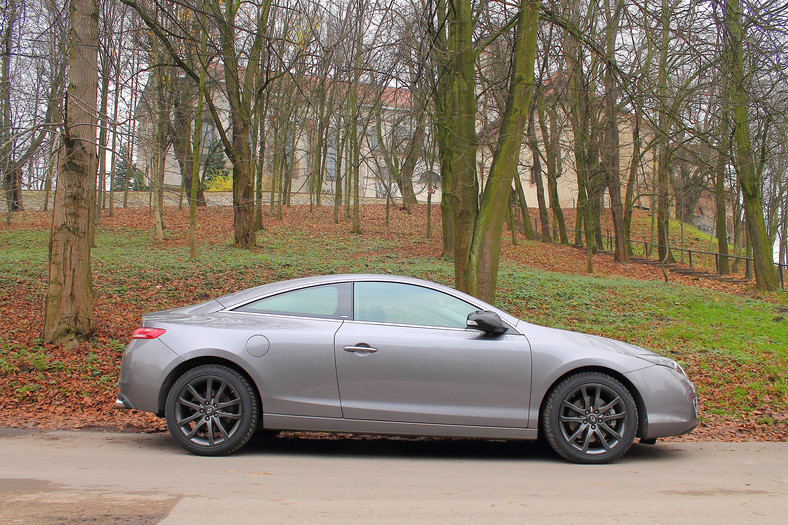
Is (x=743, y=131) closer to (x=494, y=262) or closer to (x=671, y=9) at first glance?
(x=671, y=9)

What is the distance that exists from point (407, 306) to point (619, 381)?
6.42 feet

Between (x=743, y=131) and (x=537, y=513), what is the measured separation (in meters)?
19.4

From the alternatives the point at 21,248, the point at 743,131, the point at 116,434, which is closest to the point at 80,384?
→ the point at 116,434

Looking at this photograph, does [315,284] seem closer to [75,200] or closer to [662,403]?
[662,403]

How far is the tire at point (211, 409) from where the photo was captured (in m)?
5.16

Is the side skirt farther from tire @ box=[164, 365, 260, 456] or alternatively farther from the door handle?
the door handle

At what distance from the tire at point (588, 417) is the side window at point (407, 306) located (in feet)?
3.45

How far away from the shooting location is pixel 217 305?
18.4 ft

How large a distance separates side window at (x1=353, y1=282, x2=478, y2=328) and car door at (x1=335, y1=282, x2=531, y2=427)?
0.40ft

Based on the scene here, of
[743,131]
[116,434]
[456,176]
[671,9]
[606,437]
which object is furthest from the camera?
[743,131]

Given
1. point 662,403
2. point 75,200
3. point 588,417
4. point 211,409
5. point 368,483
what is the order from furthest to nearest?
point 75,200, point 662,403, point 588,417, point 211,409, point 368,483

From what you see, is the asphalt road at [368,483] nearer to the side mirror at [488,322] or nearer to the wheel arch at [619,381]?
the wheel arch at [619,381]

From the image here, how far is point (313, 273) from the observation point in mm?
15367

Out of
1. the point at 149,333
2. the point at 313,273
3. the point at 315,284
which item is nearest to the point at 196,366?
the point at 149,333
